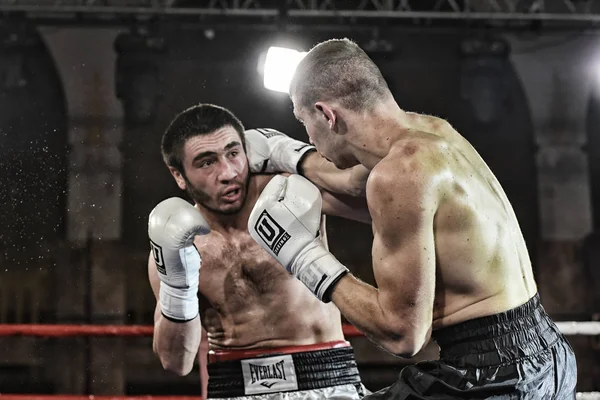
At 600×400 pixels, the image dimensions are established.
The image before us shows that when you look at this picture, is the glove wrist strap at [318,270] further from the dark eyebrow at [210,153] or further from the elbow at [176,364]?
the elbow at [176,364]

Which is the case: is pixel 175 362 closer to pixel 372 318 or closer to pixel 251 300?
pixel 251 300

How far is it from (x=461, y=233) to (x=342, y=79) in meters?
0.42

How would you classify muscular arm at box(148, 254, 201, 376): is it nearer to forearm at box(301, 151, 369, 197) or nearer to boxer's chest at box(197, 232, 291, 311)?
boxer's chest at box(197, 232, 291, 311)

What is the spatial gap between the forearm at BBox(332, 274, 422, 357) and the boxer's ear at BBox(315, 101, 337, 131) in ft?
1.17

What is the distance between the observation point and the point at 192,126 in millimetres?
2057

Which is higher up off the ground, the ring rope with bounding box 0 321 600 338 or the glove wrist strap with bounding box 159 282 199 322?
the glove wrist strap with bounding box 159 282 199 322

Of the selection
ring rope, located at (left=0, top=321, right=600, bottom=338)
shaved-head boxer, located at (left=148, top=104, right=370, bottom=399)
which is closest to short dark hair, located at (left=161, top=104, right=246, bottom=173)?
shaved-head boxer, located at (left=148, top=104, right=370, bottom=399)

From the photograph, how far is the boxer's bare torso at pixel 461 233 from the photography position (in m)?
1.39

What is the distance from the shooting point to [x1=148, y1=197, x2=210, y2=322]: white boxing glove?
186 centimetres

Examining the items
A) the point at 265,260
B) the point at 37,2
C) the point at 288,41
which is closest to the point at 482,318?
the point at 265,260

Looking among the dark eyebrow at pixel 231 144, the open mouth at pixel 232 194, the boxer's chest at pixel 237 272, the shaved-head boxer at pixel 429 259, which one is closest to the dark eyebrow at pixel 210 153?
the dark eyebrow at pixel 231 144

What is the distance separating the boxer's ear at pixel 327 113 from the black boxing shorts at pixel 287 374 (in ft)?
2.35

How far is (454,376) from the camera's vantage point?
4.61 feet

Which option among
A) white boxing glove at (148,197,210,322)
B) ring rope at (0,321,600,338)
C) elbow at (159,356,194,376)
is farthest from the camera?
ring rope at (0,321,600,338)
